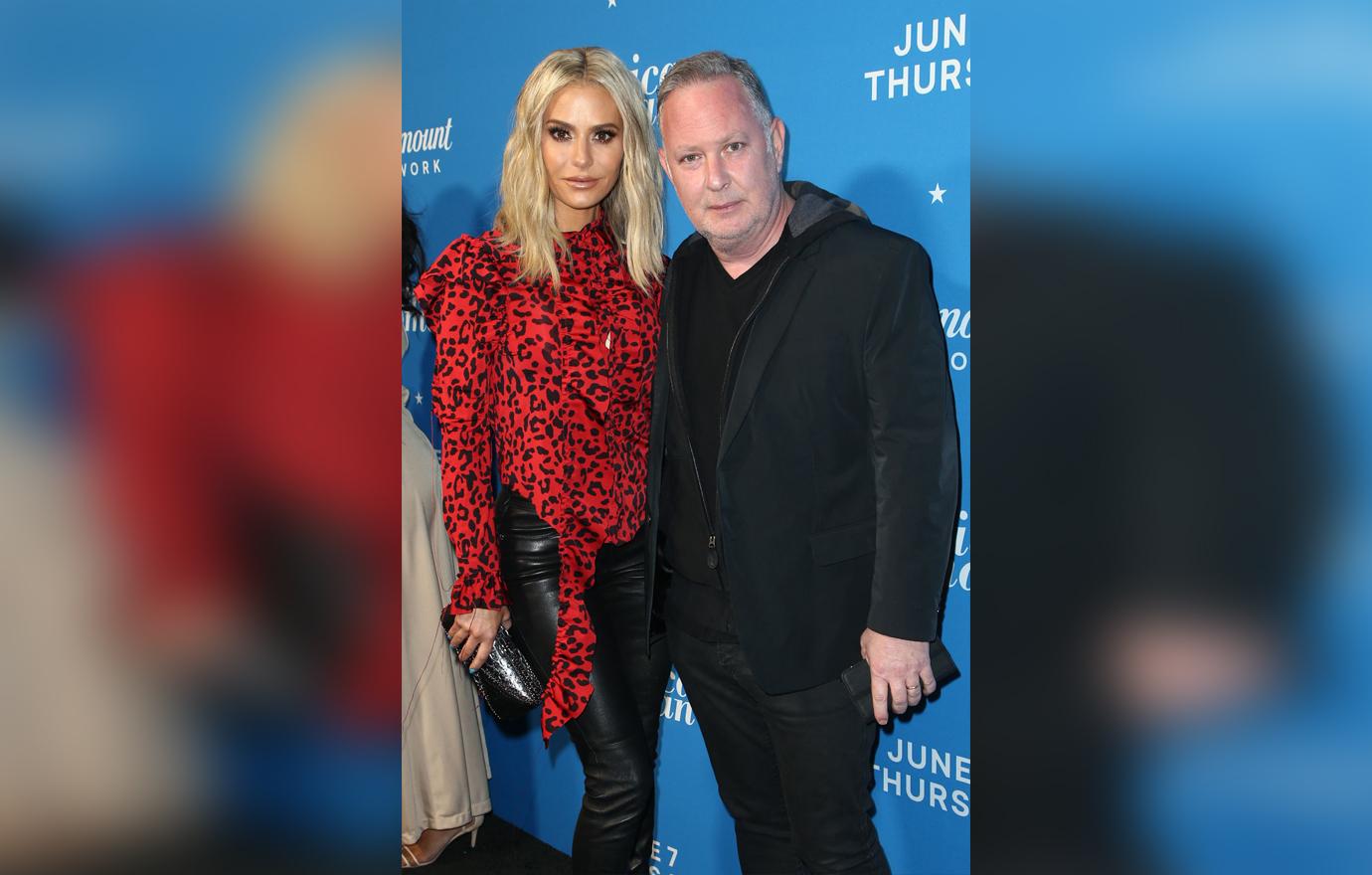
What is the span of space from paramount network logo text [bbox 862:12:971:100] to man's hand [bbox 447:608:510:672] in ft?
4.63

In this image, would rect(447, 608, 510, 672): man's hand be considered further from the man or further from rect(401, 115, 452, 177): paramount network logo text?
rect(401, 115, 452, 177): paramount network logo text

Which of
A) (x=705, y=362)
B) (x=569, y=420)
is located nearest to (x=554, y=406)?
(x=569, y=420)

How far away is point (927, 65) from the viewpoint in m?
2.32

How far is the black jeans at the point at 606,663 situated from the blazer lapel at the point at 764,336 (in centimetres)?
52

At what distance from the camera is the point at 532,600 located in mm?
2227

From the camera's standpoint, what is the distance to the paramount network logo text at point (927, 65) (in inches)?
89.6

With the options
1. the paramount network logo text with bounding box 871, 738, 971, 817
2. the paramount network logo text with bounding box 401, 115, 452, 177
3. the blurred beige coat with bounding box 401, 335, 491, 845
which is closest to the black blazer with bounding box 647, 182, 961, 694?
the paramount network logo text with bounding box 871, 738, 971, 817

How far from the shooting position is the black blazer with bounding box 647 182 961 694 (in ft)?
5.72
